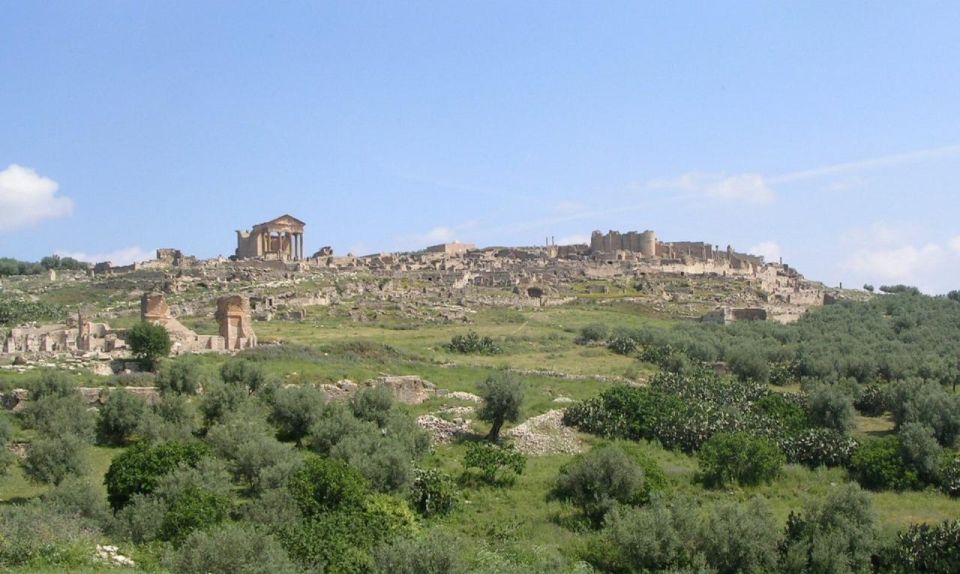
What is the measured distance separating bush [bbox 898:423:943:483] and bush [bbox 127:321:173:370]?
22362mm

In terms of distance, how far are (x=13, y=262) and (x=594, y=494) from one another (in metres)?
81.1

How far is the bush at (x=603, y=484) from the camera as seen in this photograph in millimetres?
20250

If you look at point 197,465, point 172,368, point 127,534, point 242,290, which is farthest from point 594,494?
point 242,290

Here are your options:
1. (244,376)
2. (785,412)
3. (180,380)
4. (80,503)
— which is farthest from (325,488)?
(785,412)

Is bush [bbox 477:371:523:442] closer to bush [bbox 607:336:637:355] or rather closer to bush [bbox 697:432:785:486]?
bush [bbox 697:432:785:486]

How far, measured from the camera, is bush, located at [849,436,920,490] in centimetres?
2438

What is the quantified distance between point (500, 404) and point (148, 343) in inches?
452

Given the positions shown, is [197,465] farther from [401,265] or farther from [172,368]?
[401,265]

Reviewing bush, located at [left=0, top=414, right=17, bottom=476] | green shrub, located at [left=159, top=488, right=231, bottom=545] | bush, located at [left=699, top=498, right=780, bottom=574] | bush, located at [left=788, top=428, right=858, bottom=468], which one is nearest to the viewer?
green shrub, located at [left=159, top=488, right=231, bottom=545]

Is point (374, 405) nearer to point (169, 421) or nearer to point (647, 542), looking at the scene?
point (169, 421)

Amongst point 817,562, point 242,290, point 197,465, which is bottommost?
point 817,562

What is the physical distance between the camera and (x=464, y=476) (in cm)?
2230

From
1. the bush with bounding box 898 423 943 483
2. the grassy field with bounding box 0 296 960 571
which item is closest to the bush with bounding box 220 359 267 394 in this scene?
the grassy field with bounding box 0 296 960 571

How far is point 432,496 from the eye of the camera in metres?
20.0
